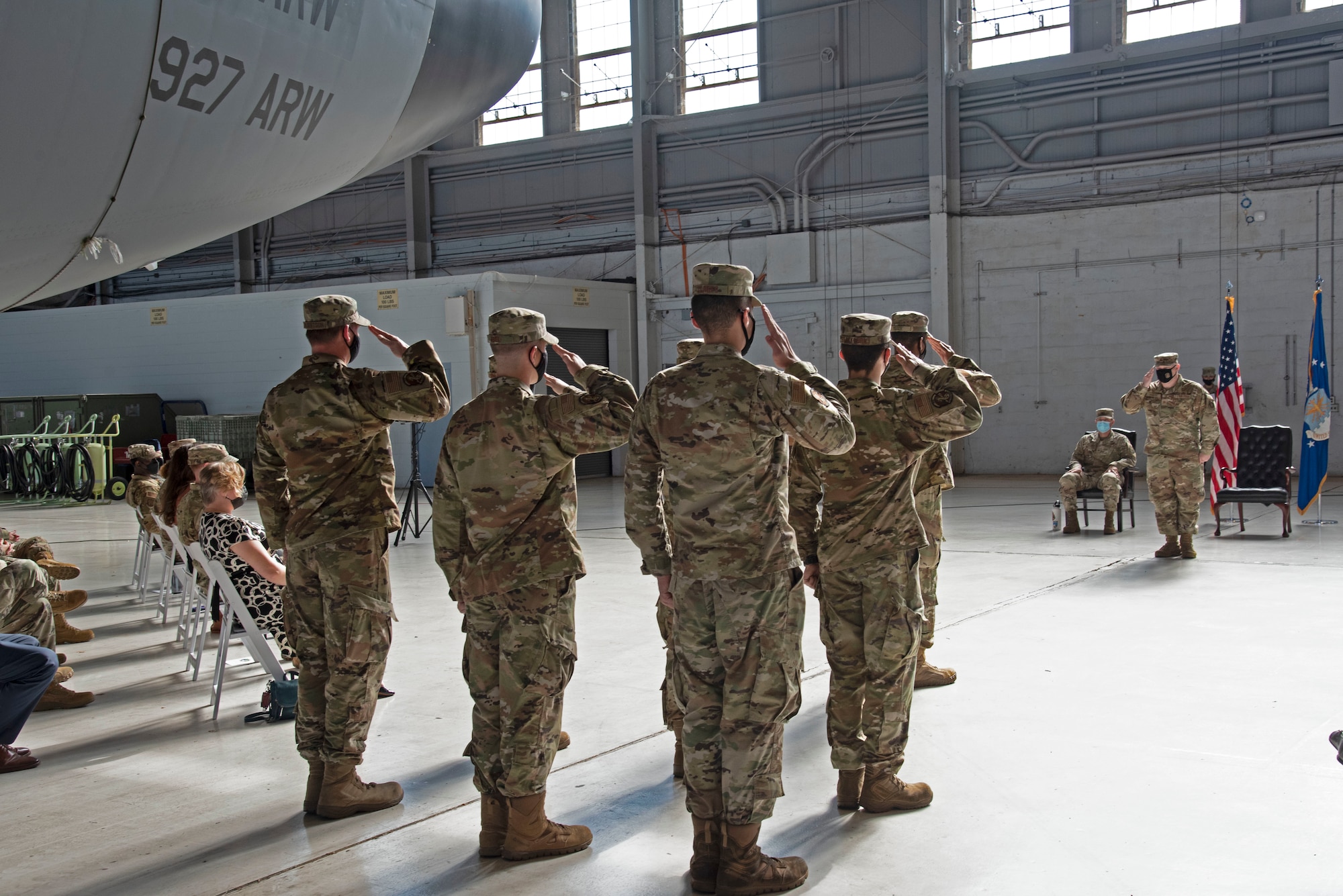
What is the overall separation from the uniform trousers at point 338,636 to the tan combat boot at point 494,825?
0.57 metres

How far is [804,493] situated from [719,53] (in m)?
15.5

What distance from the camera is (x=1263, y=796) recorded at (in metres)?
3.46

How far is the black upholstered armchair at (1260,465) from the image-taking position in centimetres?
984

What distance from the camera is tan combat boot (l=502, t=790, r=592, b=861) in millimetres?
3135

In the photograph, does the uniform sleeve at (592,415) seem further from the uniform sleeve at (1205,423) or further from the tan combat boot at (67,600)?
the uniform sleeve at (1205,423)

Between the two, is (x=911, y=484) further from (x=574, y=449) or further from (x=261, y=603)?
(x=261, y=603)

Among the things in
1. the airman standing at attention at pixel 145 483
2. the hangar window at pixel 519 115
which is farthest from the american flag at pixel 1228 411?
the hangar window at pixel 519 115

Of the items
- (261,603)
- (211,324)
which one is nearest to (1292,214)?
(261,603)

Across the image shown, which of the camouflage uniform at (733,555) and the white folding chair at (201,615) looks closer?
the camouflage uniform at (733,555)

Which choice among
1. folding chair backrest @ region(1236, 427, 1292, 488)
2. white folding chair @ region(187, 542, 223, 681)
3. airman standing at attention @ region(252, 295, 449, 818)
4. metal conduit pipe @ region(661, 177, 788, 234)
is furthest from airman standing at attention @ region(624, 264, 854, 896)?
metal conduit pipe @ region(661, 177, 788, 234)

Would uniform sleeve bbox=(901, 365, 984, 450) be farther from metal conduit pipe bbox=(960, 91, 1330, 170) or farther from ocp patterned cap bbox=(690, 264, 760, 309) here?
metal conduit pipe bbox=(960, 91, 1330, 170)

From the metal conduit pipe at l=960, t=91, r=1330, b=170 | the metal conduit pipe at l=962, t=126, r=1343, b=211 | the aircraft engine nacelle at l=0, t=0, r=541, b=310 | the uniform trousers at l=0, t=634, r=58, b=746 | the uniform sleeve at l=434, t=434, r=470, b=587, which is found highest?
the metal conduit pipe at l=960, t=91, r=1330, b=170

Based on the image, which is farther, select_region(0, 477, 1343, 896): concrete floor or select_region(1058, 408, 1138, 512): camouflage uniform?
select_region(1058, 408, 1138, 512): camouflage uniform

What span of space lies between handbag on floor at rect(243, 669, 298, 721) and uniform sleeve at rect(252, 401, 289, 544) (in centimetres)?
107
